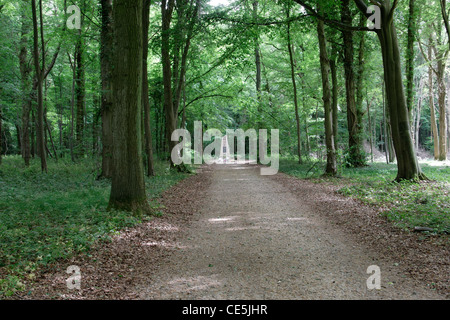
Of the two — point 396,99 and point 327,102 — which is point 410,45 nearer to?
point 327,102

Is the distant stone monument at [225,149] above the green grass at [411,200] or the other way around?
above

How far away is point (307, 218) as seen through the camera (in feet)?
25.6

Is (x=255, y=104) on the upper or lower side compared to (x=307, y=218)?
upper

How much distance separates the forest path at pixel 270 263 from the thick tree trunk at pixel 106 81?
20.5ft

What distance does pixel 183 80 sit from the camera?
20031mm

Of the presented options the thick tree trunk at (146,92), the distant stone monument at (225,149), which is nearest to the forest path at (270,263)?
the thick tree trunk at (146,92)

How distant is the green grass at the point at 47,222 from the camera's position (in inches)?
171

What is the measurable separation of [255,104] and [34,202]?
60.1 feet

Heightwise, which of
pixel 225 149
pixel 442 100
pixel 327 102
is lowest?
pixel 225 149

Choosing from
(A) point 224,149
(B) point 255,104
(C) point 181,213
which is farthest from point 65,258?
(A) point 224,149

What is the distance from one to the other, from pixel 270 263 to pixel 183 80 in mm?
16885

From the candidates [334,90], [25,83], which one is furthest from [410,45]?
[25,83]

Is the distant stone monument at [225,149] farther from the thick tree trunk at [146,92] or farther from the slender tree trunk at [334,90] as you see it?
the thick tree trunk at [146,92]
